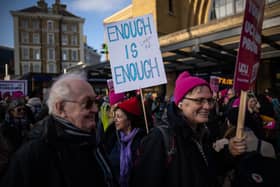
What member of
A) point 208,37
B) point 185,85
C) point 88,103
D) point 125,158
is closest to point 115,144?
point 125,158

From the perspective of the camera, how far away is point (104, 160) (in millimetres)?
1750

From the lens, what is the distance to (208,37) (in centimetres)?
827

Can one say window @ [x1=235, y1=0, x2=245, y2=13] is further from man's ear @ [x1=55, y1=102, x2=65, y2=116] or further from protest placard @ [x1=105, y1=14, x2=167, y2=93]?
man's ear @ [x1=55, y1=102, x2=65, y2=116]

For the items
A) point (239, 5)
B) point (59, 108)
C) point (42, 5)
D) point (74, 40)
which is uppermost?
point (42, 5)

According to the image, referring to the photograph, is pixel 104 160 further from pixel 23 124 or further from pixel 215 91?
pixel 215 91

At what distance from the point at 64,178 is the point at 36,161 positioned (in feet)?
0.58

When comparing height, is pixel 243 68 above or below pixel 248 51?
below

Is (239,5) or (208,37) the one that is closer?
(208,37)

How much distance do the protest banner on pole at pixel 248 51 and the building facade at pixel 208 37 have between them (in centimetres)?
568

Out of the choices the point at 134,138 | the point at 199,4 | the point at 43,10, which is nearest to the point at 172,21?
the point at 199,4

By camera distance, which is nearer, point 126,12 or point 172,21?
point 172,21

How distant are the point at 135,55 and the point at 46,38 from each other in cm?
7018

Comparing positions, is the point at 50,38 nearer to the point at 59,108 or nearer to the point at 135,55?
the point at 135,55

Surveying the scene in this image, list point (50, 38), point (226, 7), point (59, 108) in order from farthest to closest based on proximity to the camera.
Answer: point (50, 38)
point (226, 7)
point (59, 108)
